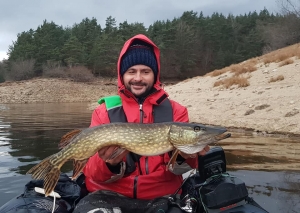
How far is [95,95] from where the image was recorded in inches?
1603

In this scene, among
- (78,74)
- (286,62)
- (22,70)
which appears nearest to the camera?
(286,62)

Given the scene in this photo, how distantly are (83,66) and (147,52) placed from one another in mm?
46957

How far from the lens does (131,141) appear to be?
9.94ft

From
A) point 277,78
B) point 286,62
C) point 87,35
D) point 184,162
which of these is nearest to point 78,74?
point 87,35

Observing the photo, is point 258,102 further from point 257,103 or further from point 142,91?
point 142,91

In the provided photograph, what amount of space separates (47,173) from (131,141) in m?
0.81

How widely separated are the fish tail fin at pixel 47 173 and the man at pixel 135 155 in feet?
→ 1.39

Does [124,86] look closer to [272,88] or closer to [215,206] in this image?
[215,206]

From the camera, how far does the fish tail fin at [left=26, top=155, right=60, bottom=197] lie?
9.59 feet

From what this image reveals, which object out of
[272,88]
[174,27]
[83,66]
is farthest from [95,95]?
[272,88]

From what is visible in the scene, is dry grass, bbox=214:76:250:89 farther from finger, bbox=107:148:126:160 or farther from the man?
finger, bbox=107:148:126:160

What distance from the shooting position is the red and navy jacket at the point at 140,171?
3248mm

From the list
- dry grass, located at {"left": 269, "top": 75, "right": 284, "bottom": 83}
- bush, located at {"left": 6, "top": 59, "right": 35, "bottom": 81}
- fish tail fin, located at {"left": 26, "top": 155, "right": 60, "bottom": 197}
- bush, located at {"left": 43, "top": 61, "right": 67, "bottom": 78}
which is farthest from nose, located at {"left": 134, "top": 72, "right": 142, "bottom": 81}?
bush, located at {"left": 6, "top": 59, "right": 35, "bottom": 81}

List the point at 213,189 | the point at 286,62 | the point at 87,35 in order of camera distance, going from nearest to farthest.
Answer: the point at 213,189 < the point at 286,62 < the point at 87,35
